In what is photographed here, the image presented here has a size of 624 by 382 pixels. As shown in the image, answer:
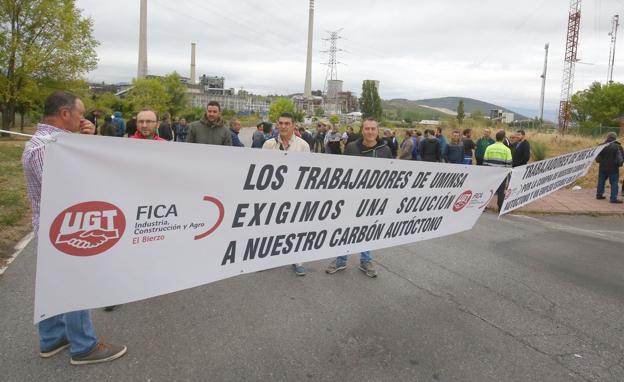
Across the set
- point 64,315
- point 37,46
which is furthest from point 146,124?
point 37,46

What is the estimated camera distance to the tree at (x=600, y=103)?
58.7m

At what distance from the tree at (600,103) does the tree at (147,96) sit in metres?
68.5

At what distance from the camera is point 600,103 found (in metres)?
61.2

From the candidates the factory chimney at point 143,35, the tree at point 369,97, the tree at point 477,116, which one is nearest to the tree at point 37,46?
the tree at point 477,116

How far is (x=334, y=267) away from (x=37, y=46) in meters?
30.3

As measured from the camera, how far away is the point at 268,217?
301 cm

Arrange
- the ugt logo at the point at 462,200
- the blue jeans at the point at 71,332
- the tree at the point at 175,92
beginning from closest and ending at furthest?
the blue jeans at the point at 71,332 < the ugt logo at the point at 462,200 < the tree at the point at 175,92

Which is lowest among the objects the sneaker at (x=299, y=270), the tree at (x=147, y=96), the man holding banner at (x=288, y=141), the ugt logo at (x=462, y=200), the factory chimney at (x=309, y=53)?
the sneaker at (x=299, y=270)

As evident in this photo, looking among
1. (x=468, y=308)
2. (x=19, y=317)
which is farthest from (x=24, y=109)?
(x=468, y=308)

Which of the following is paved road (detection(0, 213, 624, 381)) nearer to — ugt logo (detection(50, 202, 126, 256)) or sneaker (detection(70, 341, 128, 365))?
sneaker (detection(70, 341, 128, 365))

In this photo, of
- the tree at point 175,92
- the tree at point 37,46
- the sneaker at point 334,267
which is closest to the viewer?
the sneaker at point 334,267

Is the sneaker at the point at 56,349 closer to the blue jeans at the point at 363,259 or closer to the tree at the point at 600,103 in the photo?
the blue jeans at the point at 363,259

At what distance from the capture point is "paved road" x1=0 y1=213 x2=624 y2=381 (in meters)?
2.88

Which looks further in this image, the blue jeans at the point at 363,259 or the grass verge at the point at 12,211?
the grass verge at the point at 12,211
